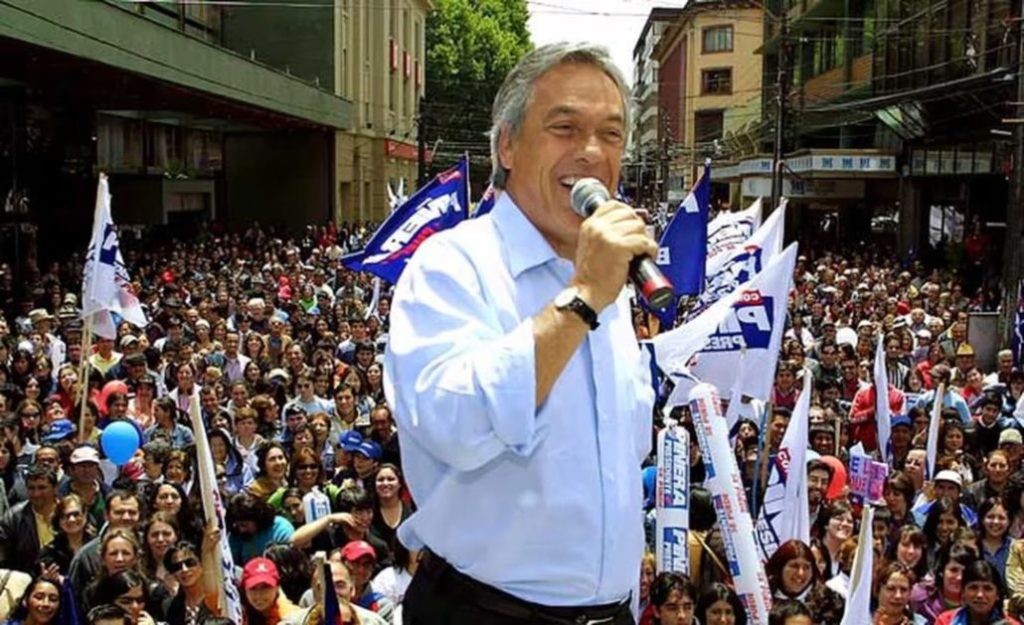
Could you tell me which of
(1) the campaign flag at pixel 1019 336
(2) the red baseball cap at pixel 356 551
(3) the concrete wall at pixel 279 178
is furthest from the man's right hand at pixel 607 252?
(3) the concrete wall at pixel 279 178

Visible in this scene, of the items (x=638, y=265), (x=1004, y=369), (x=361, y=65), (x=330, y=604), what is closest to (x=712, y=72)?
(x=361, y=65)

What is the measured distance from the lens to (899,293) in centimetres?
1788

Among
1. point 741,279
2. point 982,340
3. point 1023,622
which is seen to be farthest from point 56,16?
point 1023,622

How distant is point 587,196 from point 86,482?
618 centimetres

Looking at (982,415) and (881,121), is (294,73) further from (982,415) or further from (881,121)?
(982,415)

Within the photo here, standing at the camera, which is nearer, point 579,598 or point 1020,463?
point 579,598

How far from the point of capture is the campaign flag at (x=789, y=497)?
6.64 m

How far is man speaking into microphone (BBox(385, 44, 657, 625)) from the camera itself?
1725 millimetres

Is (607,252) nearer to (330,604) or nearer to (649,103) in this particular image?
(330,604)

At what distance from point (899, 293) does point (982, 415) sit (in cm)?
855

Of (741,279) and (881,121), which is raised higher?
(881,121)

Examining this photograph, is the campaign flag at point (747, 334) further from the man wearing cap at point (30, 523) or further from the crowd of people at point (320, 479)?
the man wearing cap at point (30, 523)

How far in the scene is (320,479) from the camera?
25.3 ft

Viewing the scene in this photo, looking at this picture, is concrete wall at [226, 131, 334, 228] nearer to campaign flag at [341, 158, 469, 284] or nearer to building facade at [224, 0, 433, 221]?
building facade at [224, 0, 433, 221]
